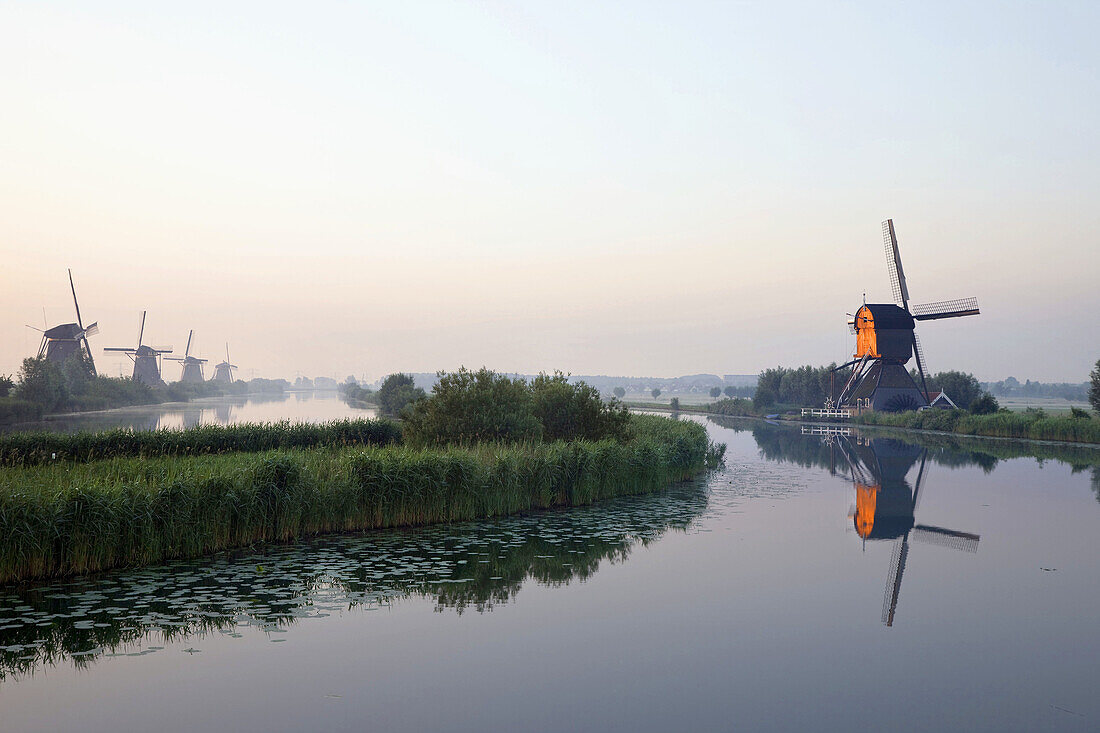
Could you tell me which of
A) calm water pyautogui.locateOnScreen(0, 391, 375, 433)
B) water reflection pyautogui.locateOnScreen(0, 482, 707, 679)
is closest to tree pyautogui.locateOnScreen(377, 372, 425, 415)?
calm water pyautogui.locateOnScreen(0, 391, 375, 433)

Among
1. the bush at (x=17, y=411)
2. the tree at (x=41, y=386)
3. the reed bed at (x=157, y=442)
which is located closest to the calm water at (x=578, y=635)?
the reed bed at (x=157, y=442)

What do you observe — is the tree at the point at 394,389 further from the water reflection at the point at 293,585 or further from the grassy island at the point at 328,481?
the water reflection at the point at 293,585

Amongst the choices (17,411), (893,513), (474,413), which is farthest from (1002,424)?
(17,411)

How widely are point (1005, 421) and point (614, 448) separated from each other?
46136 millimetres

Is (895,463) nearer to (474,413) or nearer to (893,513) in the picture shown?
(893,513)

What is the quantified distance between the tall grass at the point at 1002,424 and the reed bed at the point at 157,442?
4730 centimetres

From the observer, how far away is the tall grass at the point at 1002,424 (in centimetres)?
5312

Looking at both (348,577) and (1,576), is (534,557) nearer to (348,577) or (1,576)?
(348,577)

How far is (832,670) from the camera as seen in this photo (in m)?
9.98

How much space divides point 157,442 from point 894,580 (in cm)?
2403

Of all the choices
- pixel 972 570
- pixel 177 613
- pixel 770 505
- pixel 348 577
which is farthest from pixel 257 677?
pixel 770 505

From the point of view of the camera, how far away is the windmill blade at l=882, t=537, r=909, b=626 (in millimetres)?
12697

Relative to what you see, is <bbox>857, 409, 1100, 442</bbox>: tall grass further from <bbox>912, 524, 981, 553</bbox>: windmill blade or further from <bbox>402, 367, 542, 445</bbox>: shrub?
<bbox>402, 367, 542, 445</bbox>: shrub

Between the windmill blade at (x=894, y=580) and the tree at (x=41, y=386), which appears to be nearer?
the windmill blade at (x=894, y=580)
